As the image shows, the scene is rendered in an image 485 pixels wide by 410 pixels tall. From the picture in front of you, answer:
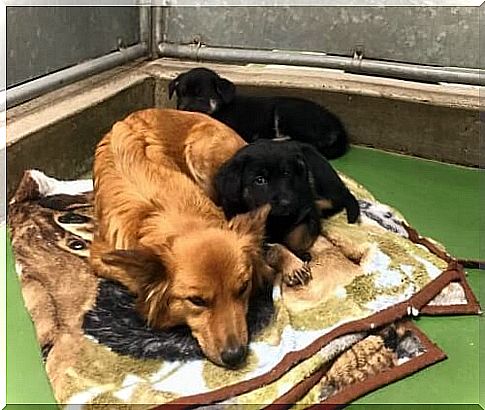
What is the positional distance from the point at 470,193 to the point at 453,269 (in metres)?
1.09

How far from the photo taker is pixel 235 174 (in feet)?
11.6

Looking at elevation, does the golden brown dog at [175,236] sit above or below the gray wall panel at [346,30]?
below

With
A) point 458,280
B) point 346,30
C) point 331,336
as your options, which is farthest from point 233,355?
point 346,30

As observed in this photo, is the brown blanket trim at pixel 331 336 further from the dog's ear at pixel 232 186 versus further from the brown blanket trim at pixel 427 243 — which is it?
the dog's ear at pixel 232 186

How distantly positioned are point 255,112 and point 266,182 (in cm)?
125

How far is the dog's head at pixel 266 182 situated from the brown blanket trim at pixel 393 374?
2.26 feet

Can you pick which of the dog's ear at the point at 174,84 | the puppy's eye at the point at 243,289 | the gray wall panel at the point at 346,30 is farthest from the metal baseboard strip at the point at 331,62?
the puppy's eye at the point at 243,289

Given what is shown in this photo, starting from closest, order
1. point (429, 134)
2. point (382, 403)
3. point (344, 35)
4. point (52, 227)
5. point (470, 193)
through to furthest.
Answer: point (382, 403)
point (52, 227)
point (470, 193)
point (429, 134)
point (344, 35)

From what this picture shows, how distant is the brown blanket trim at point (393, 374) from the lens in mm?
2789

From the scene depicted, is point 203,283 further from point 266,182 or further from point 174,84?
point 174,84

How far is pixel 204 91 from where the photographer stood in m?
4.68

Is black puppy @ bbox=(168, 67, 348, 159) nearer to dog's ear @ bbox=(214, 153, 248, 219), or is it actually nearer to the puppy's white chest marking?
the puppy's white chest marking

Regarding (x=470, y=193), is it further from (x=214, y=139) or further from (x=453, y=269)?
(x=214, y=139)

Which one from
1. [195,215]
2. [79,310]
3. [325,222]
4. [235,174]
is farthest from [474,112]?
[79,310]
